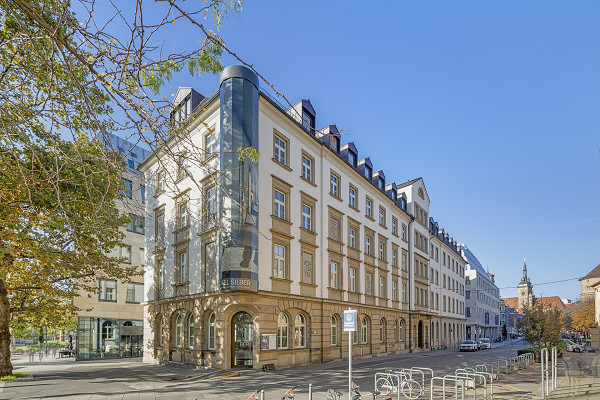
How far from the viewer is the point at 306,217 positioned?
26406mm

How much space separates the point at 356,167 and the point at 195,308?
17.0 m

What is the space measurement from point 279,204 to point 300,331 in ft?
23.8

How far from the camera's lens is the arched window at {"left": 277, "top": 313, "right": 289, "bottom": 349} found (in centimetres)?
2263

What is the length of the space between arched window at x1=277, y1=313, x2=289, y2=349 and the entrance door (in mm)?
1812

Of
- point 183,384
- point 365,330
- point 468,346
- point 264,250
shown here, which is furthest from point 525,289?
point 183,384

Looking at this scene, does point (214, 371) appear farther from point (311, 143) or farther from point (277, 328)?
point (311, 143)

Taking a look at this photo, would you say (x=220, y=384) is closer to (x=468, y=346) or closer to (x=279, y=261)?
(x=279, y=261)

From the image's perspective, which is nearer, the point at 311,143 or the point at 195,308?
the point at 195,308

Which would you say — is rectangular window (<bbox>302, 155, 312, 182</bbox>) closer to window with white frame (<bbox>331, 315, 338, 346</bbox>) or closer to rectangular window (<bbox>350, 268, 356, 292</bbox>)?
rectangular window (<bbox>350, 268, 356, 292</bbox>)

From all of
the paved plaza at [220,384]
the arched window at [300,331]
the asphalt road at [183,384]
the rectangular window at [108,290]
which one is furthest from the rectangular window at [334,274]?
the rectangular window at [108,290]

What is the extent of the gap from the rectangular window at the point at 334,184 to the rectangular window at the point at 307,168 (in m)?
2.39

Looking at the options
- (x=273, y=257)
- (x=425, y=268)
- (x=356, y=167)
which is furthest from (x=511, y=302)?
(x=273, y=257)

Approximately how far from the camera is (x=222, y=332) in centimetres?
2067

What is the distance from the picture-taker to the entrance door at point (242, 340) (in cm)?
2109
